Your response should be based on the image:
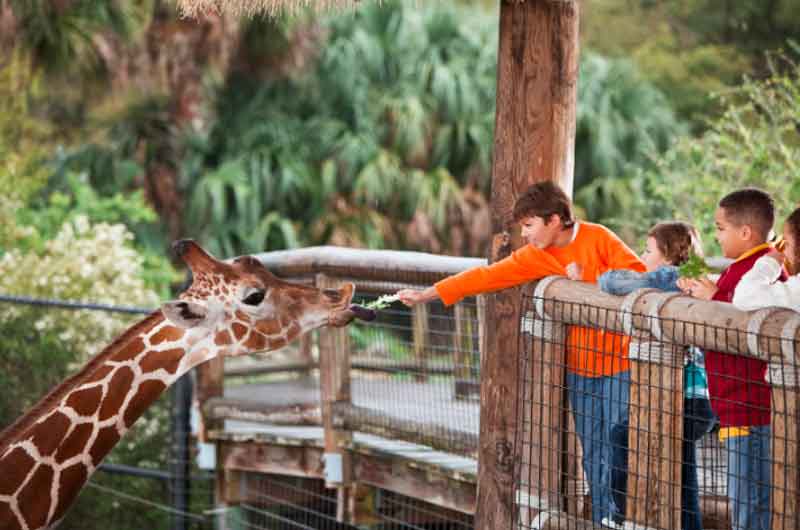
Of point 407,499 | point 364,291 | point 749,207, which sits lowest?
point 407,499

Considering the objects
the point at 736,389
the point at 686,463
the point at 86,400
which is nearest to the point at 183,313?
the point at 86,400

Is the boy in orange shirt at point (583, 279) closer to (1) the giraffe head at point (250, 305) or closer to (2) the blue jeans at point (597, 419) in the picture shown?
(2) the blue jeans at point (597, 419)

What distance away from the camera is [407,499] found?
26.5 feet

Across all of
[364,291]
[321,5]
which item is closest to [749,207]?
[321,5]

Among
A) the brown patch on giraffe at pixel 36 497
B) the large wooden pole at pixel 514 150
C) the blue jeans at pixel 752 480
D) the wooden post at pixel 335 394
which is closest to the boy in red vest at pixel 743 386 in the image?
the blue jeans at pixel 752 480

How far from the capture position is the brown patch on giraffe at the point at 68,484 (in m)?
5.74

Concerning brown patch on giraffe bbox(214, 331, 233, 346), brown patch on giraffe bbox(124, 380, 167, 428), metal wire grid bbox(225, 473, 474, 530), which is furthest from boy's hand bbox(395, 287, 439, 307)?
metal wire grid bbox(225, 473, 474, 530)

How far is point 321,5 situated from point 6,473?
2466 millimetres

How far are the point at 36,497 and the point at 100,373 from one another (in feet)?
1.98

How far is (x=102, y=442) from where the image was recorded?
582cm

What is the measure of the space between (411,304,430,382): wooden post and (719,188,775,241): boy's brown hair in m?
2.47

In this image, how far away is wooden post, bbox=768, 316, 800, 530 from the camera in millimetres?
3803

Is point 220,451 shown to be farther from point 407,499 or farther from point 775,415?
point 775,415

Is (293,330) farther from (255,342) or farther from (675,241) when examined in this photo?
(675,241)
